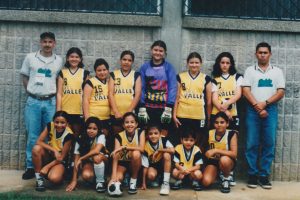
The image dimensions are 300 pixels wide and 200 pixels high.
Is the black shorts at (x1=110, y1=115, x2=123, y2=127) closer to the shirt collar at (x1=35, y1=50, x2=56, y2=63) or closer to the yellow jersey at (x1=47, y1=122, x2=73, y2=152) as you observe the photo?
the yellow jersey at (x1=47, y1=122, x2=73, y2=152)

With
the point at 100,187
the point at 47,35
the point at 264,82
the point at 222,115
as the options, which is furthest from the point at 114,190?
the point at 264,82

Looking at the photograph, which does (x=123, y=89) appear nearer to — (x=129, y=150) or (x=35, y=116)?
(x=129, y=150)

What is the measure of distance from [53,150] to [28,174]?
26.9 inches

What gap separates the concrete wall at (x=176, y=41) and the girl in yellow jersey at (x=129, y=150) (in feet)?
3.86

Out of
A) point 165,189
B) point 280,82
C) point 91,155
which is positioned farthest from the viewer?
point 280,82

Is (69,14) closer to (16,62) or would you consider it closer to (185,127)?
(16,62)

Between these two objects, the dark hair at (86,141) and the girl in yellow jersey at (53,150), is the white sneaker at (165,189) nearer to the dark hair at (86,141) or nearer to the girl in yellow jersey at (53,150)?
the dark hair at (86,141)

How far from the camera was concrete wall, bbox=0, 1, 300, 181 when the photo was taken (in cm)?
738

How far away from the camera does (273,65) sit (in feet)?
24.2

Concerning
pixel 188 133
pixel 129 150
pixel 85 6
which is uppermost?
pixel 85 6

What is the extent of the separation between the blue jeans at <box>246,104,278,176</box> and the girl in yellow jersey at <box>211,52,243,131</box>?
0.21 metres

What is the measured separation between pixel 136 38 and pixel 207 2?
46.7 inches

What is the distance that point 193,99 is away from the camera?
22.7ft

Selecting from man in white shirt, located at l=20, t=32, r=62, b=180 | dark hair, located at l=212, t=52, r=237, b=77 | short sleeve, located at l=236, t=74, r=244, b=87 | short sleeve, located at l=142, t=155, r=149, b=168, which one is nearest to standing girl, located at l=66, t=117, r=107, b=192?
short sleeve, located at l=142, t=155, r=149, b=168
